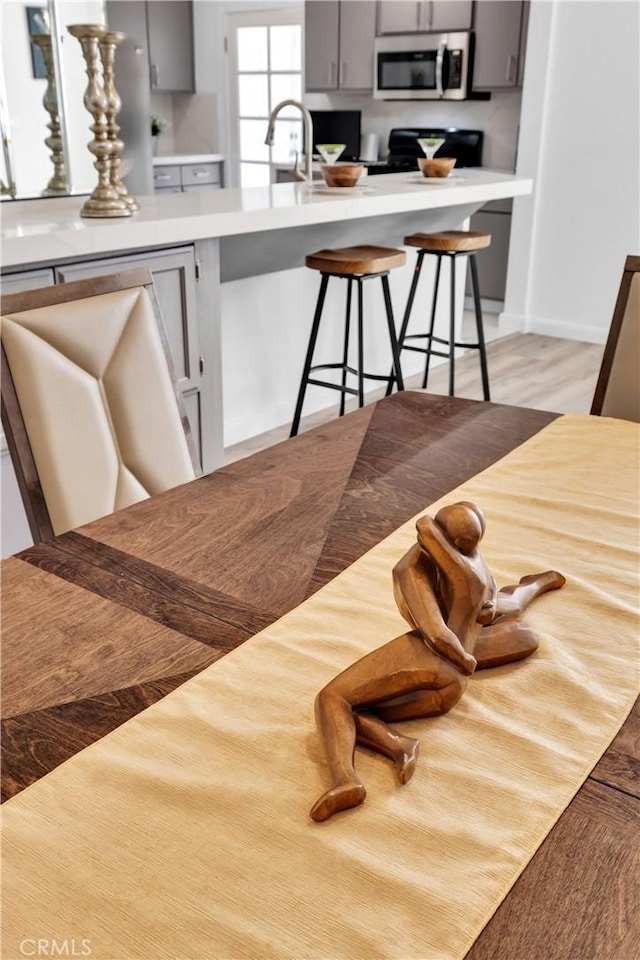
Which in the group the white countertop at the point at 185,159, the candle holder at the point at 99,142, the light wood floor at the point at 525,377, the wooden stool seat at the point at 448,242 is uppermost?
the candle holder at the point at 99,142

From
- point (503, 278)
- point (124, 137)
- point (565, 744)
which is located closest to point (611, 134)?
point (503, 278)

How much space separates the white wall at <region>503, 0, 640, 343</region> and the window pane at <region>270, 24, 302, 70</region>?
226 centimetres

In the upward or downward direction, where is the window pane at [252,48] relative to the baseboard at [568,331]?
upward

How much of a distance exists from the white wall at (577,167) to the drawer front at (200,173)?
8.52 feet

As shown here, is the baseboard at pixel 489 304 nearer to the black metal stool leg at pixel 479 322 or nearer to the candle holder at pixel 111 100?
the black metal stool leg at pixel 479 322

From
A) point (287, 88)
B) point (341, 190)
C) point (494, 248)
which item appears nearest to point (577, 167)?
point (494, 248)

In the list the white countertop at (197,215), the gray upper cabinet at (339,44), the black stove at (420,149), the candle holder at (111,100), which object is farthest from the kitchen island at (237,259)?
the gray upper cabinet at (339,44)

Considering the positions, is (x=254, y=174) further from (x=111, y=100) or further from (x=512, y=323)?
(x=111, y=100)

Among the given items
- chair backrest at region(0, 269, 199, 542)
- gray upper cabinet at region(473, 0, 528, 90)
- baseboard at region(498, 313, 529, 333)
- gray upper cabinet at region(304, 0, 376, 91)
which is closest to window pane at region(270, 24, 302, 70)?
gray upper cabinet at region(304, 0, 376, 91)

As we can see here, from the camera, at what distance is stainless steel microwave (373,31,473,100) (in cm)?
548

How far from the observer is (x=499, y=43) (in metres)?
5.31

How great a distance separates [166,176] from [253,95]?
3.73 ft

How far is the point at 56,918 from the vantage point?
0.53 m

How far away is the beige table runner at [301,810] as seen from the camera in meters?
0.53
